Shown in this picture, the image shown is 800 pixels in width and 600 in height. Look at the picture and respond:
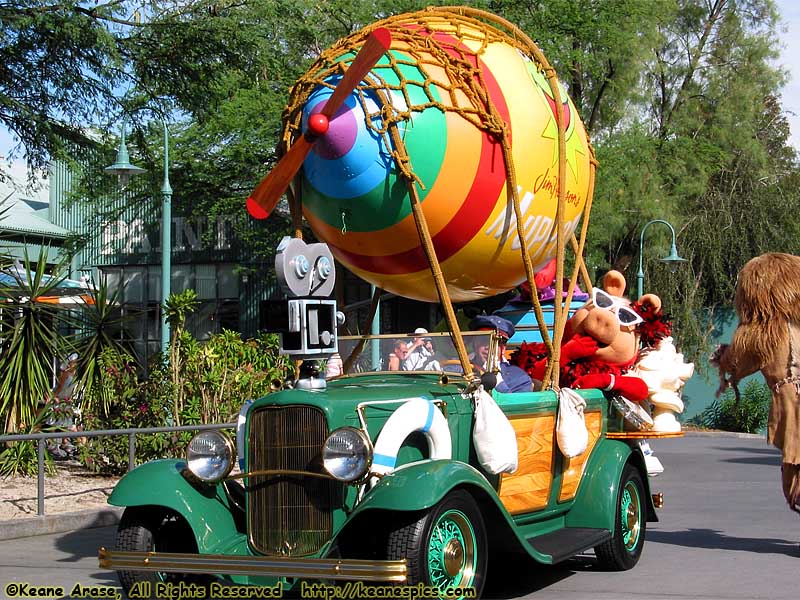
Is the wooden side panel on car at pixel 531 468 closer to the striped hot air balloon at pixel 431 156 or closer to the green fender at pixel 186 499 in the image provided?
the striped hot air balloon at pixel 431 156

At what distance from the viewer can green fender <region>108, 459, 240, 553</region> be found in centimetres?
663

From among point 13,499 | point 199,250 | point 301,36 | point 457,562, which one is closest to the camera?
point 457,562

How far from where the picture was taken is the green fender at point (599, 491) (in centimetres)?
831

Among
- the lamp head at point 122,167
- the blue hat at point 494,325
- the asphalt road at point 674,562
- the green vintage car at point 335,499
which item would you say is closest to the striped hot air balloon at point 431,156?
the blue hat at point 494,325

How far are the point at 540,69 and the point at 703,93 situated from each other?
26335 millimetres

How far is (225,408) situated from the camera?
557 inches

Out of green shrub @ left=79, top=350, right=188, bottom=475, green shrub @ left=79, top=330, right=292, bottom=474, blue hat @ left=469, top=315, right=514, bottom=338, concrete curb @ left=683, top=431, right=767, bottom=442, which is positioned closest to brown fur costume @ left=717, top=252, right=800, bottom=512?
blue hat @ left=469, top=315, right=514, bottom=338

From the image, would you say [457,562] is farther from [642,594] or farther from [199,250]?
[199,250]

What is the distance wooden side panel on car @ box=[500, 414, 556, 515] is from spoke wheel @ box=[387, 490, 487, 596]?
0.93 meters

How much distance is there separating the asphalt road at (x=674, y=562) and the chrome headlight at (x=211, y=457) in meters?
1.77

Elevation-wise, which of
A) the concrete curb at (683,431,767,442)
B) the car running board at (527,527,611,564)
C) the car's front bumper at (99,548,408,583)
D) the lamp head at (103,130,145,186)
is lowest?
the car running board at (527,527,611,564)

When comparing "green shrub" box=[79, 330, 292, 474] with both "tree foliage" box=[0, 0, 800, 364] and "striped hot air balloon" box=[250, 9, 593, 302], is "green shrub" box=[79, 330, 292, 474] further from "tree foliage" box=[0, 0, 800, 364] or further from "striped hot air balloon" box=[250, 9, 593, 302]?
Answer: "striped hot air balloon" box=[250, 9, 593, 302]

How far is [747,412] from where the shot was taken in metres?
29.5

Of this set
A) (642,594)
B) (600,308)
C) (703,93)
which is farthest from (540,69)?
(703,93)
